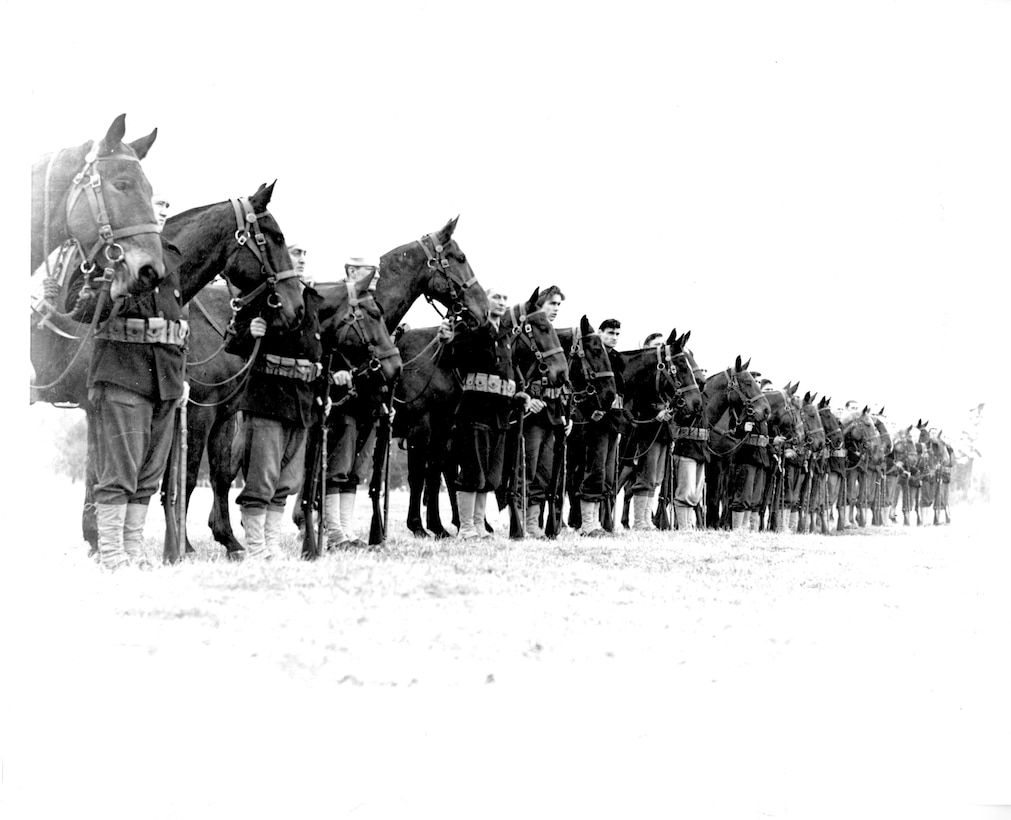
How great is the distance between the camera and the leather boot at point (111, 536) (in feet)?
18.1

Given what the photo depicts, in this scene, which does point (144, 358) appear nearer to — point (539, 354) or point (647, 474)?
point (539, 354)

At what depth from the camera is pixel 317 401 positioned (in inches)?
284

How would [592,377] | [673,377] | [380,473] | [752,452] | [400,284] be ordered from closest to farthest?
[400,284], [380,473], [592,377], [673,377], [752,452]

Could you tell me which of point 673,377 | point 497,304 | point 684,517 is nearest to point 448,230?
point 497,304

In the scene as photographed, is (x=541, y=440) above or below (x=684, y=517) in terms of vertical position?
above

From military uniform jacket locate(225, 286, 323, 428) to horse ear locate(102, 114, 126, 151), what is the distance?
1.58 meters

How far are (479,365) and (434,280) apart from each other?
143cm

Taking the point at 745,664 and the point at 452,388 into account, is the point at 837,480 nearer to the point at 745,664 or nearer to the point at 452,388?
the point at 452,388

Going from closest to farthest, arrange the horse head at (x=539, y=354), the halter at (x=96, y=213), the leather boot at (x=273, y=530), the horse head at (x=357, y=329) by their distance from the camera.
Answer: the halter at (x=96, y=213)
the leather boot at (x=273, y=530)
the horse head at (x=357, y=329)
the horse head at (x=539, y=354)

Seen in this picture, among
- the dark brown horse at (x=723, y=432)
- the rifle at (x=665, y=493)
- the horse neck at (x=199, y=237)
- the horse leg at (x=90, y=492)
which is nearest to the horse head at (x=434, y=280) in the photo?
the horse neck at (x=199, y=237)

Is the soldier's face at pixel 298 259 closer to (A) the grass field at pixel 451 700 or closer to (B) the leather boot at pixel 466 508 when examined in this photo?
(A) the grass field at pixel 451 700

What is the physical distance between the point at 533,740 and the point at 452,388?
4.35m

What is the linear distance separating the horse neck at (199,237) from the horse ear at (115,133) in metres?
0.74

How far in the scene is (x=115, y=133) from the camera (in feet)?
17.9
